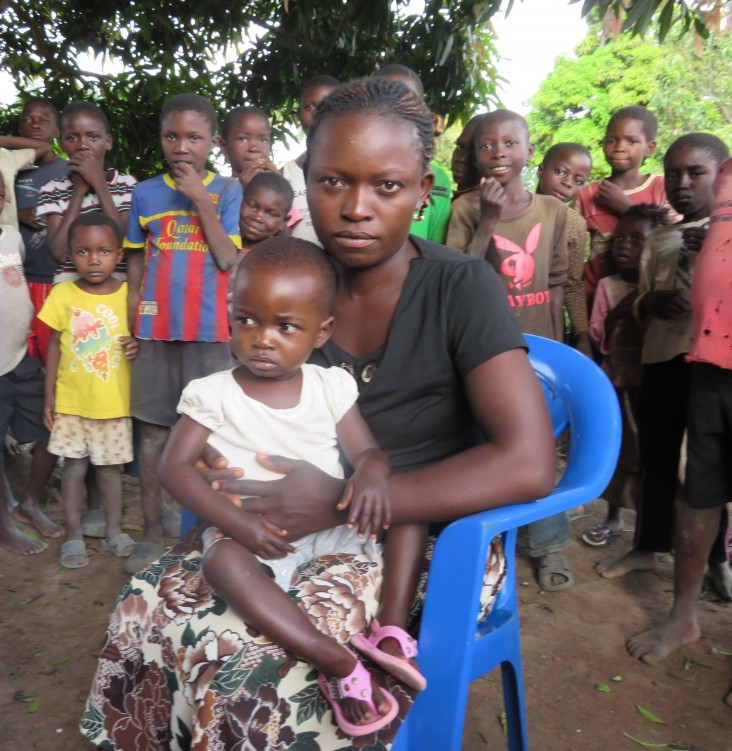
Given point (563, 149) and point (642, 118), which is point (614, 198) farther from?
point (563, 149)

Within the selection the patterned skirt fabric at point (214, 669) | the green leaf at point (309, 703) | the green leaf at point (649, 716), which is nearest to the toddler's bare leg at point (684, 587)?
the green leaf at point (649, 716)

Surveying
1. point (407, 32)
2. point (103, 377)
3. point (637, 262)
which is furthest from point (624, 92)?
point (103, 377)

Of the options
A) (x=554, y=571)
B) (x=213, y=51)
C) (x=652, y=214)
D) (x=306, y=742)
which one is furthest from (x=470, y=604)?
(x=213, y=51)

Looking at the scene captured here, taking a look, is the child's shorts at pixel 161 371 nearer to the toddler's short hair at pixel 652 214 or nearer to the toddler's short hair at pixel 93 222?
the toddler's short hair at pixel 93 222

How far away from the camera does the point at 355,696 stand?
1.32 m

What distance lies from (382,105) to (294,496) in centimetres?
85

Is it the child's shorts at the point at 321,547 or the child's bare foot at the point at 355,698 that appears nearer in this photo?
the child's bare foot at the point at 355,698

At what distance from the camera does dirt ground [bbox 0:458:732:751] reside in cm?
224

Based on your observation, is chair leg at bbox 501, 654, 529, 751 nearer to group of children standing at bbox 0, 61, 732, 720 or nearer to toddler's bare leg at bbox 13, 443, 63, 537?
group of children standing at bbox 0, 61, 732, 720

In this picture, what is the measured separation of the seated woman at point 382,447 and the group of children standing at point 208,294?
146 cm

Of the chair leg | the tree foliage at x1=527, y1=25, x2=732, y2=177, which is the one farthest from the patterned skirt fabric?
the tree foliage at x1=527, y1=25, x2=732, y2=177

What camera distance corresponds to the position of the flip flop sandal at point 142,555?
3197mm

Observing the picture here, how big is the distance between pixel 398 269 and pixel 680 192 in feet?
6.43

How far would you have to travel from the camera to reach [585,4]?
310 cm
